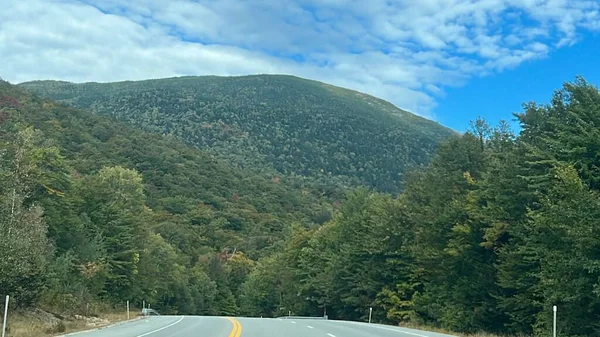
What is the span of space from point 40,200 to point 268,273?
6050cm

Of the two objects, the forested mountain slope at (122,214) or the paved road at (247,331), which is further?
the forested mountain slope at (122,214)

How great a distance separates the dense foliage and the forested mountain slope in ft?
64.1

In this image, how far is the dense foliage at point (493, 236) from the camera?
2359 centimetres

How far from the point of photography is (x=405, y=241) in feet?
160

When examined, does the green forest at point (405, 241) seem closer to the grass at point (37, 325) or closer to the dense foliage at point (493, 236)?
the dense foliage at point (493, 236)

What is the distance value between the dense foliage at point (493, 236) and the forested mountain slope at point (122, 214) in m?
19.5

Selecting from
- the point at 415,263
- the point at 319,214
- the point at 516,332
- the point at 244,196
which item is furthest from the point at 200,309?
the point at 516,332

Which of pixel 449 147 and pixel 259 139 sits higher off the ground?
pixel 259 139

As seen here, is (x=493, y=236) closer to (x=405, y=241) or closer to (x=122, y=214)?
(x=405, y=241)

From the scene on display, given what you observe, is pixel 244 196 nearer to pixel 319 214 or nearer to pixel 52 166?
pixel 319 214

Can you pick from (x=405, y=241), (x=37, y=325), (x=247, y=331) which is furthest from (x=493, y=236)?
(x=37, y=325)

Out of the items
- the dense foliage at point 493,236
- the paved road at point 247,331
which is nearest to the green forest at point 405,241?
the dense foliage at point 493,236

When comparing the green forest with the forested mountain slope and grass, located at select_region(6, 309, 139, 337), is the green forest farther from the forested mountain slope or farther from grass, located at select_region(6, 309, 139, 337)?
grass, located at select_region(6, 309, 139, 337)

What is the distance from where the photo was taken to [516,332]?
31.8 meters
